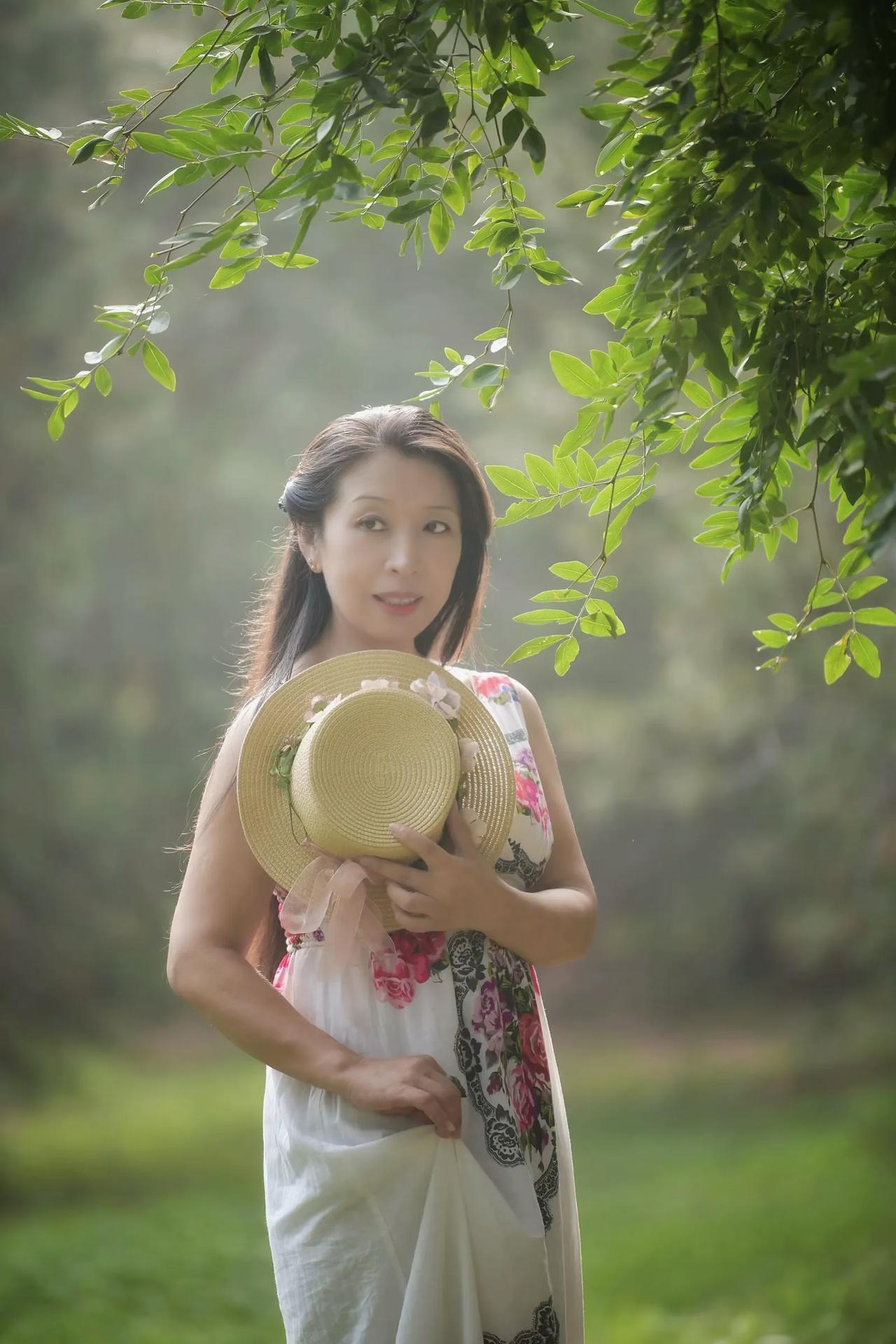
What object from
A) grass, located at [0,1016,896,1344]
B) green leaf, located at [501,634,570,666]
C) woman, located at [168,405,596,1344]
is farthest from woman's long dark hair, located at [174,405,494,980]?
grass, located at [0,1016,896,1344]

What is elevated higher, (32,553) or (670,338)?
(32,553)

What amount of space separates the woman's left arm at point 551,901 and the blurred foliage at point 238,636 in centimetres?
277

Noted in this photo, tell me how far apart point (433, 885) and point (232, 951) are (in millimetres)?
231

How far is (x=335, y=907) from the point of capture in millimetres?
1248

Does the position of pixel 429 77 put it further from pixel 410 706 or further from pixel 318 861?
pixel 318 861

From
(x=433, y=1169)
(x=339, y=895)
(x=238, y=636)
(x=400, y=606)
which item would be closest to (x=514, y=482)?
(x=400, y=606)

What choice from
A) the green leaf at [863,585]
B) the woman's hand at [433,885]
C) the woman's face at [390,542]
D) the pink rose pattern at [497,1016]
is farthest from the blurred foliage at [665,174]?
the pink rose pattern at [497,1016]

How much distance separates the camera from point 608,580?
4.20ft

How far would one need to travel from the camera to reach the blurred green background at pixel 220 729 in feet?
14.4

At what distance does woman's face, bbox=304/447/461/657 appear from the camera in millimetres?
1410

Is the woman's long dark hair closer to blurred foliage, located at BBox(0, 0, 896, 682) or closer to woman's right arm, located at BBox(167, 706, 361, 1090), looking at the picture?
woman's right arm, located at BBox(167, 706, 361, 1090)

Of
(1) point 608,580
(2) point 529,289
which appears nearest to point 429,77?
(1) point 608,580

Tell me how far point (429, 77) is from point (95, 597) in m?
4.47

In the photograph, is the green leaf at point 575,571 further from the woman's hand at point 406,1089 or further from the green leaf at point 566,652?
the woman's hand at point 406,1089
